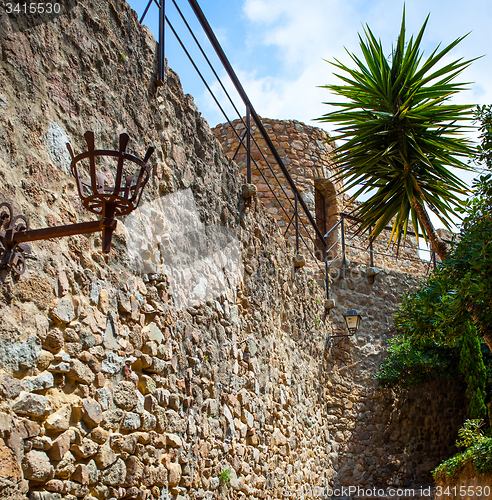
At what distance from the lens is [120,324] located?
2.43m

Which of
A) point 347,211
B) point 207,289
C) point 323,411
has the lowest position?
point 323,411

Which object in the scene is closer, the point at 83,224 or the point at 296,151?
the point at 83,224

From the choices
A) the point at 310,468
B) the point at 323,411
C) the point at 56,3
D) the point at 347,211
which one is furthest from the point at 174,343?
the point at 347,211

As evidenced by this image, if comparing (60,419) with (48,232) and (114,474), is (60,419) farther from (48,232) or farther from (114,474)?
(48,232)

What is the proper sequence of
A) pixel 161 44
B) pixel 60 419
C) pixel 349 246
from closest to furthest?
pixel 60 419
pixel 161 44
pixel 349 246

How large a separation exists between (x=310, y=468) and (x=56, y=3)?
502 centimetres

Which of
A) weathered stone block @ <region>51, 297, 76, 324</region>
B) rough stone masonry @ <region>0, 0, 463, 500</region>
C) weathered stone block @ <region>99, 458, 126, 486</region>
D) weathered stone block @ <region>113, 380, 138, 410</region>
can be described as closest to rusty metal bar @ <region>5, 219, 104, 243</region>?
Answer: rough stone masonry @ <region>0, 0, 463, 500</region>

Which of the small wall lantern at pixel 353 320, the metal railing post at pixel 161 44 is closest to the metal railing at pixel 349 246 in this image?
the small wall lantern at pixel 353 320

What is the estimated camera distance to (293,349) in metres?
5.49

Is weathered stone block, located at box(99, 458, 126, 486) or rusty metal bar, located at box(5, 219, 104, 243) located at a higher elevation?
rusty metal bar, located at box(5, 219, 104, 243)

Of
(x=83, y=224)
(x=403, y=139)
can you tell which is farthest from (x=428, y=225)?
(x=83, y=224)

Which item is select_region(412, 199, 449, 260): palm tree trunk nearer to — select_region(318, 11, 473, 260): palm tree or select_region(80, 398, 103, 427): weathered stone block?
select_region(318, 11, 473, 260): palm tree

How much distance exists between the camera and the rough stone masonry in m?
1.92

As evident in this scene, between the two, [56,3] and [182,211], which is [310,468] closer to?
[182,211]
